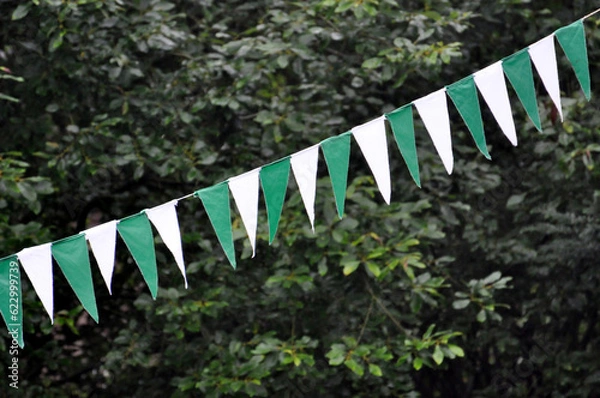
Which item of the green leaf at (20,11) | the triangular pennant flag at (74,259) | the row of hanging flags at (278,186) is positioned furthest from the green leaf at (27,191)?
the triangular pennant flag at (74,259)

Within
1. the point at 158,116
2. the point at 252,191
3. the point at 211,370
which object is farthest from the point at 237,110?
the point at 252,191

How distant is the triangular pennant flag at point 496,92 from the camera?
2990 millimetres

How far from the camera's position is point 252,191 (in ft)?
9.71

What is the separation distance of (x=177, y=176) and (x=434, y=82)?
1.19m

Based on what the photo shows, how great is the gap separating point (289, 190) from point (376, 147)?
157 cm

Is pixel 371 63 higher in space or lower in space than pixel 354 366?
higher

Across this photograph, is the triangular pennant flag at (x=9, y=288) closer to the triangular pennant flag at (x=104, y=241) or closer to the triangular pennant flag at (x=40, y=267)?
the triangular pennant flag at (x=40, y=267)

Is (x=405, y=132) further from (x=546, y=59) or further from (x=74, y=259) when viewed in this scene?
(x=74, y=259)

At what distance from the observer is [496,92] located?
119 inches

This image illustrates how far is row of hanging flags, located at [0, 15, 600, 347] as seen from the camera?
291 cm

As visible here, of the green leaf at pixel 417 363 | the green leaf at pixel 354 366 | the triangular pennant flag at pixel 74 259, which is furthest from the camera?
the green leaf at pixel 417 363

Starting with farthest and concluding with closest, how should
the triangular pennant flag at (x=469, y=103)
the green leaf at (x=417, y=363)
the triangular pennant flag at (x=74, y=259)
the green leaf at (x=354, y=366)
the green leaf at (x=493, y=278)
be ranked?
the green leaf at (x=493, y=278)
the green leaf at (x=417, y=363)
the green leaf at (x=354, y=366)
the triangular pennant flag at (x=469, y=103)
the triangular pennant flag at (x=74, y=259)

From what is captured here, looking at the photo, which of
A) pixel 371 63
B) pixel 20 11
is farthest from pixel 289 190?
pixel 20 11

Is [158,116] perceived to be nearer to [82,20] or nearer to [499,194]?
[82,20]
